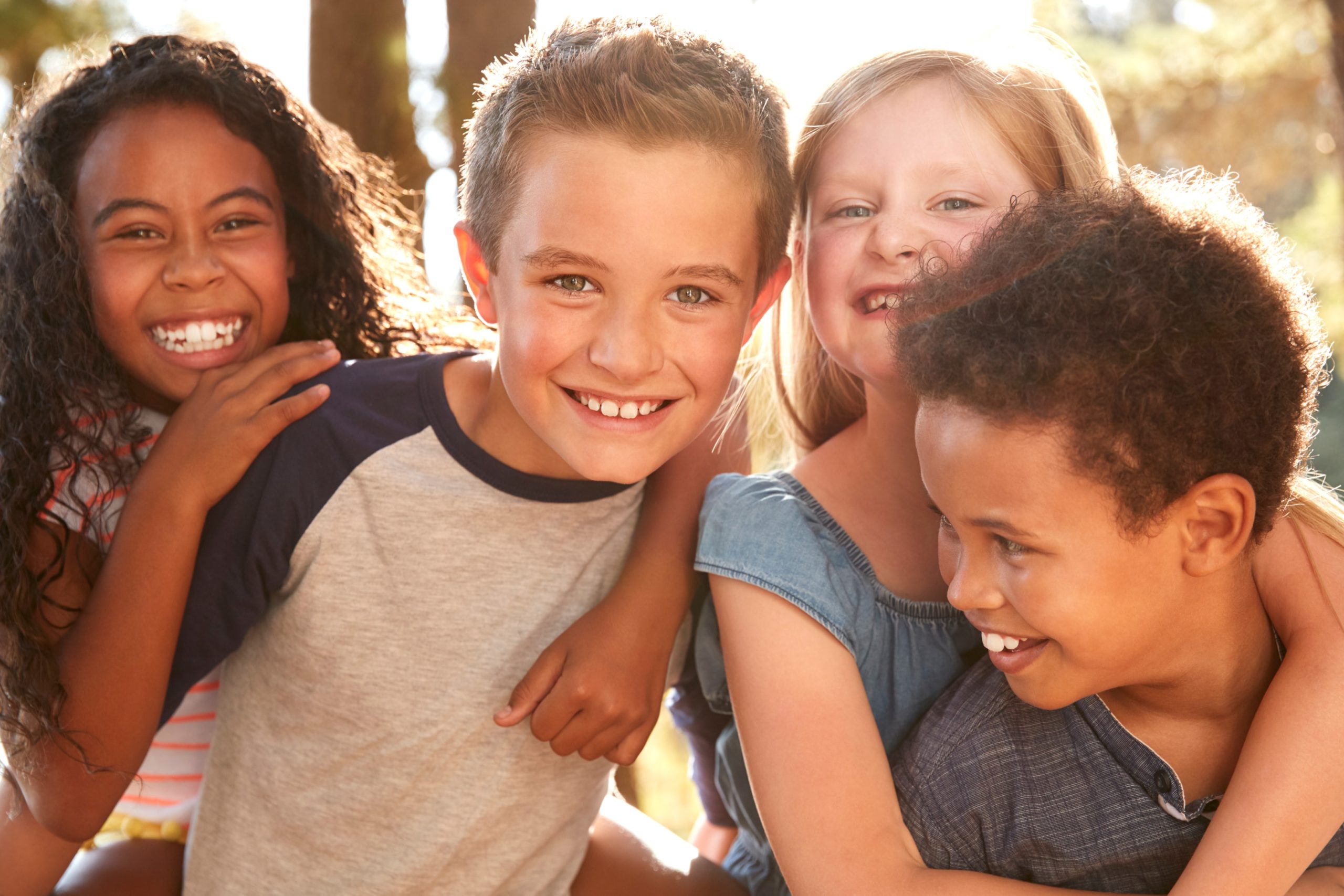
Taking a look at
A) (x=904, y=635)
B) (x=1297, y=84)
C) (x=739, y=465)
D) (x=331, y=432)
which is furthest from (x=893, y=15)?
(x=1297, y=84)

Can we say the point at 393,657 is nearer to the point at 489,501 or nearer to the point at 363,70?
the point at 489,501

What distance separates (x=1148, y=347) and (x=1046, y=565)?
260mm

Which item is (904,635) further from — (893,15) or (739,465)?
(893,15)

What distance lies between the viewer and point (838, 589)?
5.22 feet

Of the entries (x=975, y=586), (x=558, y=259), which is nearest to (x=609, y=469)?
(x=558, y=259)

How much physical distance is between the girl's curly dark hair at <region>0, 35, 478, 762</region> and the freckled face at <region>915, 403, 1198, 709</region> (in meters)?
1.17

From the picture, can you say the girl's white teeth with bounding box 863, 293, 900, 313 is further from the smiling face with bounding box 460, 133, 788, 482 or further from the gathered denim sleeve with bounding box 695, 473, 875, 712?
the gathered denim sleeve with bounding box 695, 473, 875, 712

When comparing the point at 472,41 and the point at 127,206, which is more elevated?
the point at 472,41

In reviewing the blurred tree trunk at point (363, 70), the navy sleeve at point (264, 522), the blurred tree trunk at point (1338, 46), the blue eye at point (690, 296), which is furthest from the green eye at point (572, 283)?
the blurred tree trunk at point (1338, 46)

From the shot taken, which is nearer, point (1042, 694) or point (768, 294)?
point (1042, 694)

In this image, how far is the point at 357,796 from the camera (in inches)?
66.2

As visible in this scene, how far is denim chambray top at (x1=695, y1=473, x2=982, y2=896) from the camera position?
61.4 inches

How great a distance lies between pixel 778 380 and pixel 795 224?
1.16ft

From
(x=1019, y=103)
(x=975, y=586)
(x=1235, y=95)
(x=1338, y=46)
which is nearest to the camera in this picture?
(x=975, y=586)
